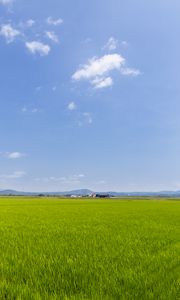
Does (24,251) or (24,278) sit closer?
(24,278)

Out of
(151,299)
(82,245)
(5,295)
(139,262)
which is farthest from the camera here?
(82,245)

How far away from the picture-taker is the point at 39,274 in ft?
17.4

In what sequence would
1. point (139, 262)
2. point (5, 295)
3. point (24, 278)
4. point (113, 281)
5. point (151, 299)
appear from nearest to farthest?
point (151, 299) → point (5, 295) → point (113, 281) → point (24, 278) → point (139, 262)

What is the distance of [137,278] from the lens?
500 centimetres

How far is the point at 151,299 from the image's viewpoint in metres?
4.14

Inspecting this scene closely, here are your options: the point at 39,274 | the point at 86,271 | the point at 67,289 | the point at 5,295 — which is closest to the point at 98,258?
the point at 86,271

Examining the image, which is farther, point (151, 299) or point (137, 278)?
point (137, 278)

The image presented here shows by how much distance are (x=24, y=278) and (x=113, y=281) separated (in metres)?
1.34

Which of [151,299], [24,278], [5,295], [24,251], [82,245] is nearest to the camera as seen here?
[151,299]

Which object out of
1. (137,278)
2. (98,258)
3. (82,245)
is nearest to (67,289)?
(137,278)

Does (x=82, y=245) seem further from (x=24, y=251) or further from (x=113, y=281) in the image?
(x=113, y=281)

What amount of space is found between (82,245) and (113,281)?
3535mm

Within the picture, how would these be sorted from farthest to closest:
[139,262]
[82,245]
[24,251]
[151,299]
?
[82,245], [24,251], [139,262], [151,299]

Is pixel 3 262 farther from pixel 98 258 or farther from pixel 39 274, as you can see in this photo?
pixel 98 258
